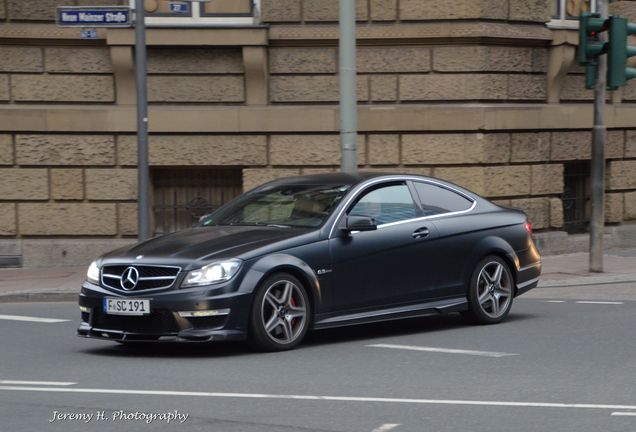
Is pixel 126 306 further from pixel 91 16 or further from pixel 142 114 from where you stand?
pixel 91 16

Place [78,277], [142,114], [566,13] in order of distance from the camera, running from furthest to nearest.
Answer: [566,13]
[78,277]
[142,114]

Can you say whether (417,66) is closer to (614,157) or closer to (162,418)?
(614,157)

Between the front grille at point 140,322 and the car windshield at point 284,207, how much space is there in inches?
56.3

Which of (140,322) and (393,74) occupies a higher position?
(393,74)

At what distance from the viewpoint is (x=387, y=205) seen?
10.9m

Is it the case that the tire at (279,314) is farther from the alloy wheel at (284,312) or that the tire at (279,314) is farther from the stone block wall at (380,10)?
the stone block wall at (380,10)

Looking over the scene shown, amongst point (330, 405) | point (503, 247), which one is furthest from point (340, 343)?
point (330, 405)

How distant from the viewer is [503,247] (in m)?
11.5

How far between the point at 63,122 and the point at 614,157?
8311 millimetres

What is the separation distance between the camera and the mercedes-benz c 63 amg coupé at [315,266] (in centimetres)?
945

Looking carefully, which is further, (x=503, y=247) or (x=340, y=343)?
(x=503, y=247)

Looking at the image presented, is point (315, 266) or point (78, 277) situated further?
point (78, 277)

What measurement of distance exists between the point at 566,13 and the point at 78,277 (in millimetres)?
8242

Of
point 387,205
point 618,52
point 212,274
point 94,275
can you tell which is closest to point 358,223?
point 387,205
